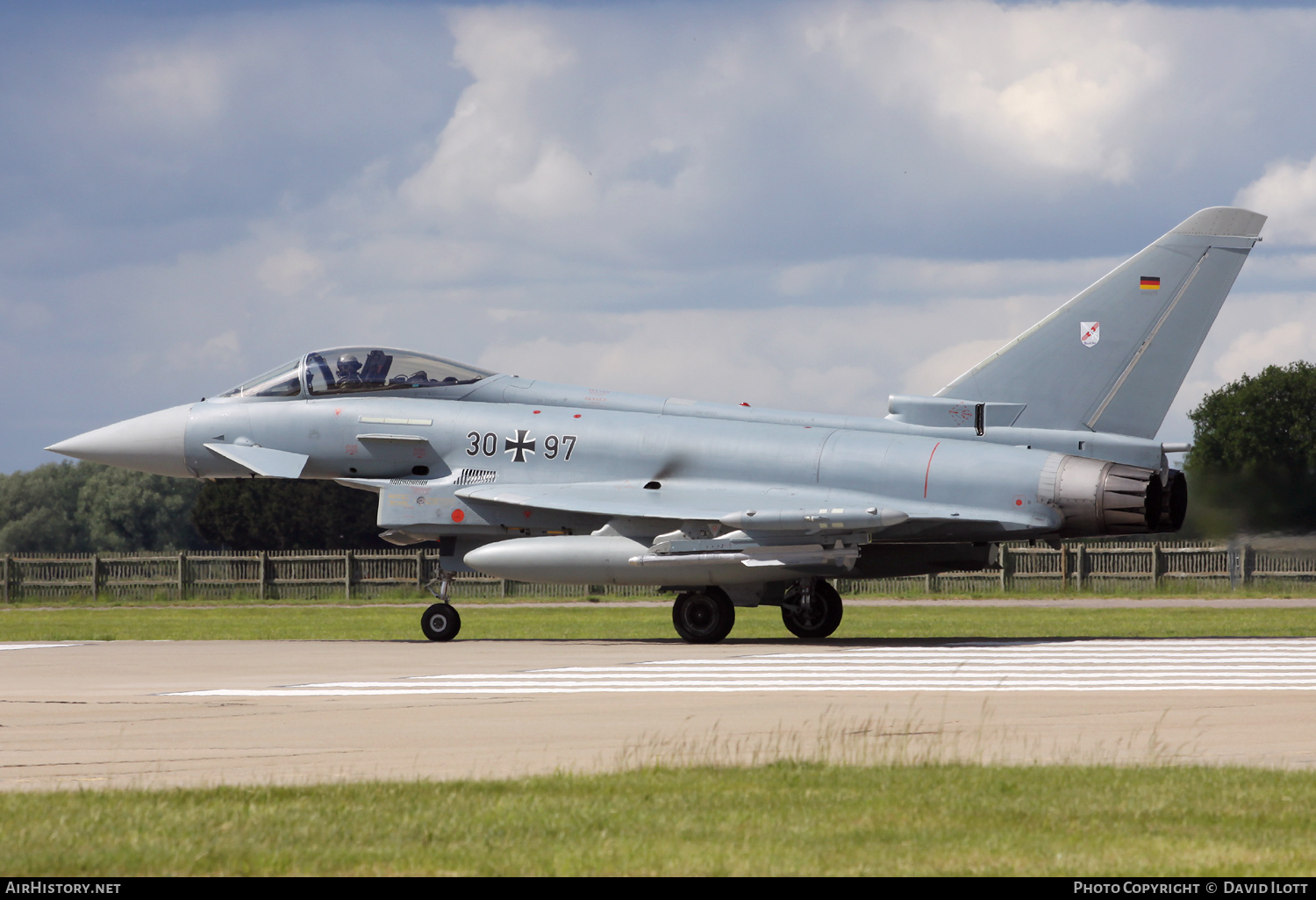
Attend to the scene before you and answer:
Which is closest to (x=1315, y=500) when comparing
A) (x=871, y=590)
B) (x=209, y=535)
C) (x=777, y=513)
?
(x=777, y=513)

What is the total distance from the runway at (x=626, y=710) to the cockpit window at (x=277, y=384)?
204 inches

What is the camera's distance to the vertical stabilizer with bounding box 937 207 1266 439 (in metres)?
17.9

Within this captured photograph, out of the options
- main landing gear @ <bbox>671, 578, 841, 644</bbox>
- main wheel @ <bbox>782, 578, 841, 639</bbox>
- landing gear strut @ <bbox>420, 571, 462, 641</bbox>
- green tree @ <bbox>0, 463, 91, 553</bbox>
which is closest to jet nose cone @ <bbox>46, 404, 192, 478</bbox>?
landing gear strut @ <bbox>420, 571, 462, 641</bbox>

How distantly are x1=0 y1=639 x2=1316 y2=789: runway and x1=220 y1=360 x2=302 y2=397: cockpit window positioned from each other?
17.0 feet

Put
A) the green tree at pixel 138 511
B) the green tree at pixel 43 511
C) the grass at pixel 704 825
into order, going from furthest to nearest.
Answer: the green tree at pixel 138 511
the green tree at pixel 43 511
the grass at pixel 704 825

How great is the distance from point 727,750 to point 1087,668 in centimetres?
671

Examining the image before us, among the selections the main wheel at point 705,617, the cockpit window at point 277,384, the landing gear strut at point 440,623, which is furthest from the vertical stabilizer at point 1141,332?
the cockpit window at point 277,384

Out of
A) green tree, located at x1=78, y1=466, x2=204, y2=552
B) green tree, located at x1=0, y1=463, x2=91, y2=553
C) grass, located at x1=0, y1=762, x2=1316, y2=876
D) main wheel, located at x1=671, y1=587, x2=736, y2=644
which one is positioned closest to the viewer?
grass, located at x1=0, y1=762, x2=1316, y2=876

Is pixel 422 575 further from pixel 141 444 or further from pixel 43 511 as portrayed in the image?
pixel 43 511

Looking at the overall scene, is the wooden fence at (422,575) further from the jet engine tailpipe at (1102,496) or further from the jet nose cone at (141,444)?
the jet engine tailpipe at (1102,496)

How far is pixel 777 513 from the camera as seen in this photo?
17984 mm

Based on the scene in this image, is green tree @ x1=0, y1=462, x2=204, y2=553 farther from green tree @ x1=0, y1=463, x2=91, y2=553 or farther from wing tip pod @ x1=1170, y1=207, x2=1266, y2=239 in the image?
wing tip pod @ x1=1170, y1=207, x2=1266, y2=239

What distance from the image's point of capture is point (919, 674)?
534 inches

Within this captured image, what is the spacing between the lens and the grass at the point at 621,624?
71.7 feet
